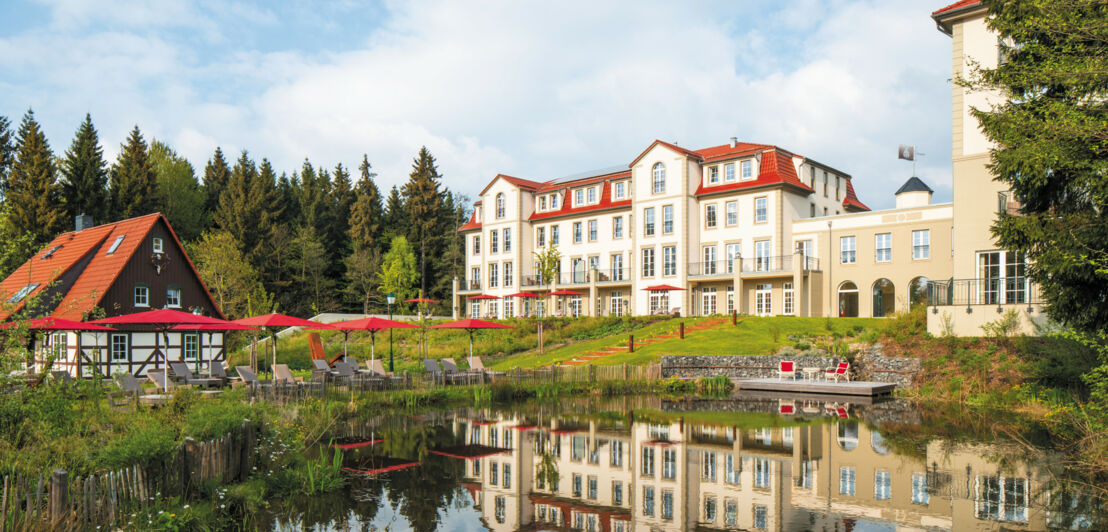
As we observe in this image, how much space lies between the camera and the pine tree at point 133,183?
144ft

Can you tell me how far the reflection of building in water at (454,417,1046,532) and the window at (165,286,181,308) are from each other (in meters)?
18.8

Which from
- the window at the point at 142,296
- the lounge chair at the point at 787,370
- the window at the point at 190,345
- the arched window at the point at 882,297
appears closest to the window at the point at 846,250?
the arched window at the point at 882,297

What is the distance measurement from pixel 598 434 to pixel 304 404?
19.2 ft

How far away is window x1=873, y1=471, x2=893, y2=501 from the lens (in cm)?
964

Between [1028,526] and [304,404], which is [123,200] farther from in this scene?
[1028,526]

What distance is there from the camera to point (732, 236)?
39.8 m

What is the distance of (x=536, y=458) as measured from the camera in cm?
1214

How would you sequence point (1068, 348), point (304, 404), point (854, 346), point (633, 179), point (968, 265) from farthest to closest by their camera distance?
point (633, 179), point (854, 346), point (968, 265), point (1068, 348), point (304, 404)

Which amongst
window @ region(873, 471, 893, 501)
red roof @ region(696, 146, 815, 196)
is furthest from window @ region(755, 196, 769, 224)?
window @ region(873, 471, 893, 501)

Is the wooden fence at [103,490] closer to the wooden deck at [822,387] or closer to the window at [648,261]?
the wooden deck at [822,387]

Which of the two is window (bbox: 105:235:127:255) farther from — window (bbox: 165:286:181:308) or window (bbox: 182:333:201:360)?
window (bbox: 182:333:201:360)

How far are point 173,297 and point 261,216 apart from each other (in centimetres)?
2603

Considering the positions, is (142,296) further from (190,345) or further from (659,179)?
(659,179)

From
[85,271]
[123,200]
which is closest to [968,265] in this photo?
[85,271]
